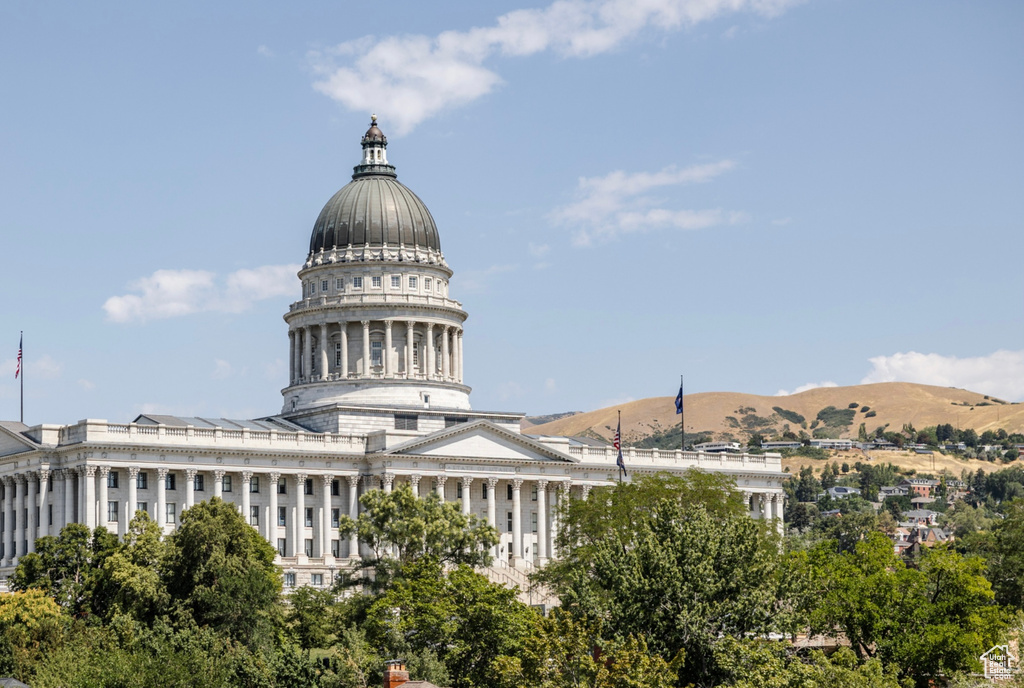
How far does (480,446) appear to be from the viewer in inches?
5694

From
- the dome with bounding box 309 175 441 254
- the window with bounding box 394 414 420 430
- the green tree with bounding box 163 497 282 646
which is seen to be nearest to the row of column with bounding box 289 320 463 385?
the window with bounding box 394 414 420 430

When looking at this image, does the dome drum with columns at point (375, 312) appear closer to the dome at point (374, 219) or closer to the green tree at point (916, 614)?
the dome at point (374, 219)

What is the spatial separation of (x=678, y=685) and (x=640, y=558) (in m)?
5.67

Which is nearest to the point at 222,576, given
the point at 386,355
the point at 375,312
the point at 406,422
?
the point at 406,422

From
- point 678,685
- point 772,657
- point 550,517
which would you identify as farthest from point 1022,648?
point 550,517

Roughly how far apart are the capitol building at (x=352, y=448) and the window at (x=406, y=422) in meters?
0.12

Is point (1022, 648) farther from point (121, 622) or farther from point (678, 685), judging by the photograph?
point (121, 622)

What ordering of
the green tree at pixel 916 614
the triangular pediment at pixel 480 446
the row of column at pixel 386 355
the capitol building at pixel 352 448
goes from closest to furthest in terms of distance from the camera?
the green tree at pixel 916 614 < the capitol building at pixel 352 448 < the triangular pediment at pixel 480 446 < the row of column at pixel 386 355

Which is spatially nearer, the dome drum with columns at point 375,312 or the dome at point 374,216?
the dome drum with columns at point 375,312

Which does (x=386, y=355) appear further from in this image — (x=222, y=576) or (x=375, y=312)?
(x=222, y=576)

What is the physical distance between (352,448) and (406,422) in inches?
369

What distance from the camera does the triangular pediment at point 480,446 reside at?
462 ft

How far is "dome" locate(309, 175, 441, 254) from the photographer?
160 meters

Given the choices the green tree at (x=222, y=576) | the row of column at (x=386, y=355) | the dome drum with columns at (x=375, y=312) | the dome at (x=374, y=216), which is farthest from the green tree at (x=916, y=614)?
the dome at (x=374, y=216)
